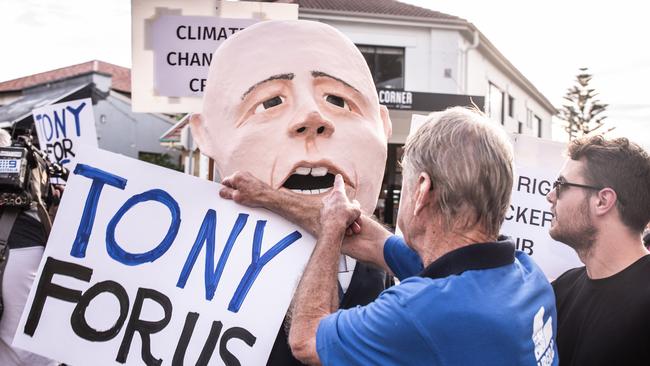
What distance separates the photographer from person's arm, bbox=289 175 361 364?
1.52 metres

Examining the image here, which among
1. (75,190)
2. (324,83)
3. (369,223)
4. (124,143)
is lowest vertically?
(124,143)

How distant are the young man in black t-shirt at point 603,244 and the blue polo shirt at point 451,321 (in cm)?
79

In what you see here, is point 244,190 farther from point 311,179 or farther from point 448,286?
point 448,286

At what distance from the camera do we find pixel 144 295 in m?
1.81

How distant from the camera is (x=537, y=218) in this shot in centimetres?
338

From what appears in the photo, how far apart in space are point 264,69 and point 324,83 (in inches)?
8.8

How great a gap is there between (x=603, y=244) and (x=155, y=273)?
5.75 ft

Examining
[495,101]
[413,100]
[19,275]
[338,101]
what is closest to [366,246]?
[338,101]

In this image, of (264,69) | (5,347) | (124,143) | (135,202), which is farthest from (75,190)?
(124,143)

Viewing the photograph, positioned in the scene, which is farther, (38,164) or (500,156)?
(38,164)

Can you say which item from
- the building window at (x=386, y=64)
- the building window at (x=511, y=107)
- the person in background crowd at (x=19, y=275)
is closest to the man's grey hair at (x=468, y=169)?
the person in background crowd at (x=19, y=275)

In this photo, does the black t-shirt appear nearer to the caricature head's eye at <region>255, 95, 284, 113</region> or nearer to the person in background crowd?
the caricature head's eye at <region>255, 95, 284, 113</region>

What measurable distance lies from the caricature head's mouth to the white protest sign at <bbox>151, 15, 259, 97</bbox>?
1.20 m

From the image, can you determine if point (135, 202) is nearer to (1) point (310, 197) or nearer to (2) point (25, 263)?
(1) point (310, 197)
